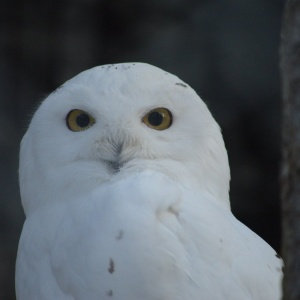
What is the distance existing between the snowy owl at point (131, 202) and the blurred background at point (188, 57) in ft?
7.66

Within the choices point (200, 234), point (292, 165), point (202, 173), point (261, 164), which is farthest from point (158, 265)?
point (261, 164)

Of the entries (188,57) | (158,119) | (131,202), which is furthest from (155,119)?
(188,57)

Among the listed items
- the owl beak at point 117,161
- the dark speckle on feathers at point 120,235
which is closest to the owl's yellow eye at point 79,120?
the owl beak at point 117,161

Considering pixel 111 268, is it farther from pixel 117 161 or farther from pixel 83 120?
pixel 83 120

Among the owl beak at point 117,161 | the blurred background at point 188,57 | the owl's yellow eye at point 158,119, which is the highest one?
the owl's yellow eye at point 158,119

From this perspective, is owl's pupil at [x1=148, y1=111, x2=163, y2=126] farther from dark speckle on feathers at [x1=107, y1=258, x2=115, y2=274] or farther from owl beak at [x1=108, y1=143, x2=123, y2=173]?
dark speckle on feathers at [x1=107, y1=258, x2=115, y2=274]

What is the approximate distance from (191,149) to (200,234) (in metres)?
0.43

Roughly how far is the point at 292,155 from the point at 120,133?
141cm

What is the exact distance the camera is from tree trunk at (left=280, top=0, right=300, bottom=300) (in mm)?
1954

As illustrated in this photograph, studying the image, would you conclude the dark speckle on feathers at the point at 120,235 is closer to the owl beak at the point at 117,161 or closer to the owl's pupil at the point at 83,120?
the owl beak at the point at 117,161

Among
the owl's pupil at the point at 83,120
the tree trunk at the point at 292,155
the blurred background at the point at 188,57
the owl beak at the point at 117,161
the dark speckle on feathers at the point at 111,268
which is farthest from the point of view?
the blurred background at the point at 188,57

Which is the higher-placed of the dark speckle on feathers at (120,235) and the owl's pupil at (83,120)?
the owl's pupil at (83,120)

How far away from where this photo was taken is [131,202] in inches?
124

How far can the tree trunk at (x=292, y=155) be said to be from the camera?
1.95 m
